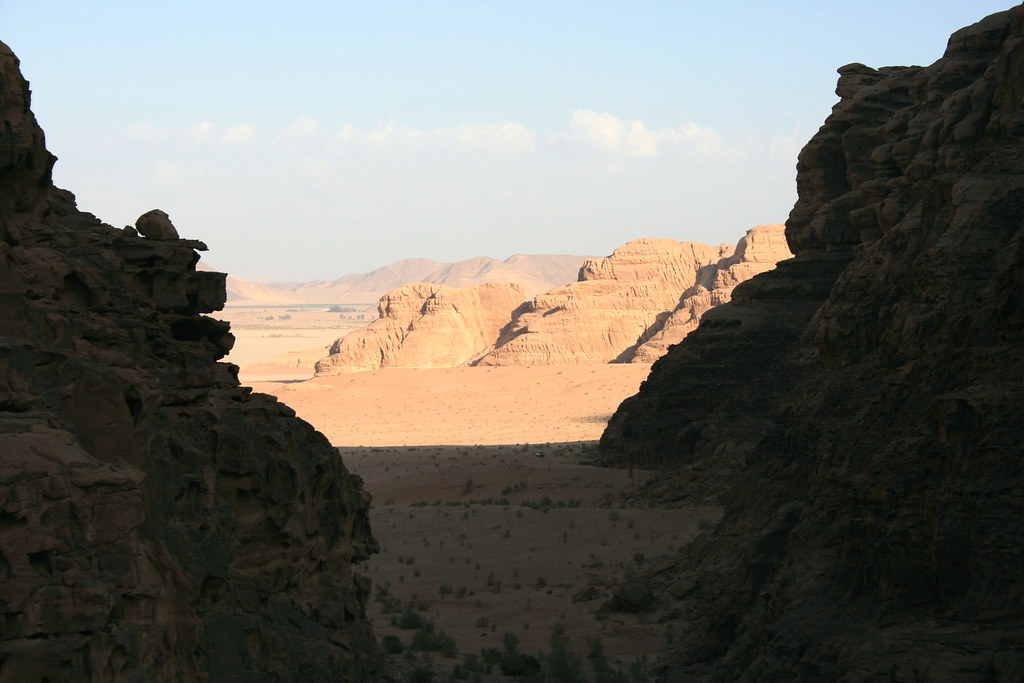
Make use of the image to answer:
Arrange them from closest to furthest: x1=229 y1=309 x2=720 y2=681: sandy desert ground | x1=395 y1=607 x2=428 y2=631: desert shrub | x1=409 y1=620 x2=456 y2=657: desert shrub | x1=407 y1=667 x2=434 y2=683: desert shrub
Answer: x1=407 y1=667 x2=434 y2=683: desert shrub → x1=409 y1=620 x2=456 y2=657: desert shrub → x1=229 y1=309 x2=720 y2=681: sandy desert ground → x1=395 y1=607 x2=428 y2=631: desert shrub

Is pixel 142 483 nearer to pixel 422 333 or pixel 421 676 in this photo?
pixel 421 676

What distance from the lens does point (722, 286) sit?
65438mm

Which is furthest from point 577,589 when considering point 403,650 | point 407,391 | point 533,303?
point 533,303

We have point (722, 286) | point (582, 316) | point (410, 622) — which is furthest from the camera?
point (582, 316)

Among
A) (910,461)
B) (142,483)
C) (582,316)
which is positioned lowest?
(910,461)

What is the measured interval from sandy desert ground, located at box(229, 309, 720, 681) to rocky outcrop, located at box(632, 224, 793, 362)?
13.9 m

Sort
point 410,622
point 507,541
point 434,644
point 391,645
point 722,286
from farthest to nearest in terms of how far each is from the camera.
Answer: point 722,286 < point 507,541 < point 410,622 < point 434,644 < point 391,645

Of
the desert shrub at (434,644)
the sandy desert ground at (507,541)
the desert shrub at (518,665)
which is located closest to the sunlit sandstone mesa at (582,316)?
the sandy desert ground at (507,541)

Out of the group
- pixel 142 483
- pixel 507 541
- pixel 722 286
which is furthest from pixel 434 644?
pixel 722 286

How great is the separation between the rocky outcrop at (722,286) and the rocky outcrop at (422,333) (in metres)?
15.6

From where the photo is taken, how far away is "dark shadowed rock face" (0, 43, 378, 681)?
636 centimetres

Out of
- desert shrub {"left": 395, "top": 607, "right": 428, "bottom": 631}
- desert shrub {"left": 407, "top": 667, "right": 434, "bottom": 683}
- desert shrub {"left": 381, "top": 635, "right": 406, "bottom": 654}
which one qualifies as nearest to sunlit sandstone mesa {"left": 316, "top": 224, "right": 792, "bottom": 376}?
desert shrub {"left": 395, "top": 607, "right": 428, "bottom": 631}

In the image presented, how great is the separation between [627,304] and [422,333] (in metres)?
14.0

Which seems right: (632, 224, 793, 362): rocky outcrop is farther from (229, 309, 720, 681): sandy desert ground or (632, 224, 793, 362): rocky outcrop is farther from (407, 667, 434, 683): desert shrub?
(407, 667, 434, 683): desert shrub
